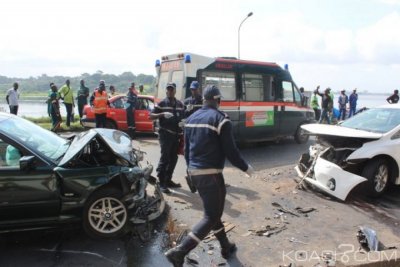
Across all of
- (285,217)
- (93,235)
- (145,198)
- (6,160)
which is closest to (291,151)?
(285,217)

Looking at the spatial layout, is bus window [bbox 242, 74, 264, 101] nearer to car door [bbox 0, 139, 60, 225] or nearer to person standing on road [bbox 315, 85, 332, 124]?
car door [bbox 0, 139, 60, 225]

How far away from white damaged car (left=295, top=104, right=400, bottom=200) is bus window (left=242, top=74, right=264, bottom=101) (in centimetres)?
358

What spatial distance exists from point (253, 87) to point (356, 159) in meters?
4.81

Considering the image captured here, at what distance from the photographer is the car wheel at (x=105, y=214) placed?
4.54 metres

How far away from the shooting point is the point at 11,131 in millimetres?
4492

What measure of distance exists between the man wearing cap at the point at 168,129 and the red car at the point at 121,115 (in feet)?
20.0

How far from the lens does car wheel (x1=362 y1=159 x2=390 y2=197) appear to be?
625cm

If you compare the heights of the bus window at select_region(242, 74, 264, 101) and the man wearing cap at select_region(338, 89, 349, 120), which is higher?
the bus window at select_region(242, 74, 264, 101)

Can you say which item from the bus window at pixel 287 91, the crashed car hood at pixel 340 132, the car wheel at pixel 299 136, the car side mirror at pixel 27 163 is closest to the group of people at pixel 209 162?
the car side mirror at pixel 27 163

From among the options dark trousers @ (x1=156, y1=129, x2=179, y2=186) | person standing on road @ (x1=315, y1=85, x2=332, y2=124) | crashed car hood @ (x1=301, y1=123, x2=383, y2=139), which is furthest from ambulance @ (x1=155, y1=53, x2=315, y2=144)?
person standing on road @ (x1=315, y1=85, x2=332, y2=124)

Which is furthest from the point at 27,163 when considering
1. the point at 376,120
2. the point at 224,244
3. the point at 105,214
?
the point at 376,120

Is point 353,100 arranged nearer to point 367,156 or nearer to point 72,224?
point 367,156

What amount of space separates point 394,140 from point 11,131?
5936 millimetres

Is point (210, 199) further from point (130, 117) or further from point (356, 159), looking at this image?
point (130, 117)
